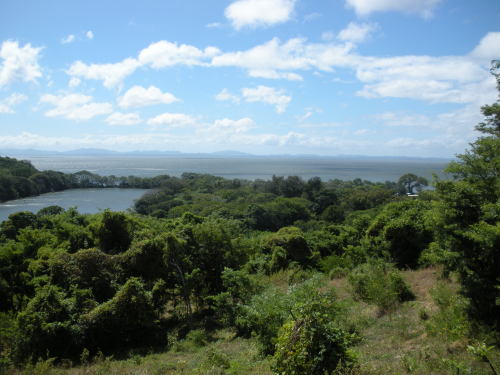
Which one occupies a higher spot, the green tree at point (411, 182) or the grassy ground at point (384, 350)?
the green tree at point (411, 182)

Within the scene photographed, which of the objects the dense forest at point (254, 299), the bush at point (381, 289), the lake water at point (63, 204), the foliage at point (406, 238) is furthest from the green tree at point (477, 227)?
the lake water at point (63, 204)

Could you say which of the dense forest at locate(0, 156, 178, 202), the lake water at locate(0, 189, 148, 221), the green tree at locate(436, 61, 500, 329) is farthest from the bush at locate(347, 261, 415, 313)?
the dense forest at locate(0, 156, 178, 202)

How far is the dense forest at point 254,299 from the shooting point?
6.08m

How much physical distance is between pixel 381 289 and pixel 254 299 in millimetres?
3738

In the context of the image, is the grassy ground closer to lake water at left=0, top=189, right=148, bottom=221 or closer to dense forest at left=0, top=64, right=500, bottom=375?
dense forest at left=0, top=64, right=500, bottom=375

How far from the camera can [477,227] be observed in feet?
21.0

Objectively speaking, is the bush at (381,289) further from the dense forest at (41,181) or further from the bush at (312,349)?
the dense forest at (41,181)

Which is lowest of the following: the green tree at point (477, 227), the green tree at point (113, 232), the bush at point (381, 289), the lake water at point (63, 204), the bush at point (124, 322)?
the lake water at point (63, 204)

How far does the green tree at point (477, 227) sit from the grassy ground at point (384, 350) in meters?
0.53

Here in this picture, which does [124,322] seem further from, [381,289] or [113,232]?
[381,289]

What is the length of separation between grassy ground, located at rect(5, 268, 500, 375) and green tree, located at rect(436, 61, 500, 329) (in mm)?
532

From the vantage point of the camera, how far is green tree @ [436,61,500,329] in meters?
6.51

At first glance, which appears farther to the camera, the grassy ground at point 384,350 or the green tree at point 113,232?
the green tree at point 113,232

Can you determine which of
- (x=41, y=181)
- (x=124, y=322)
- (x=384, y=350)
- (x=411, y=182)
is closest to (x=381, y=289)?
(x=384, y=350)
